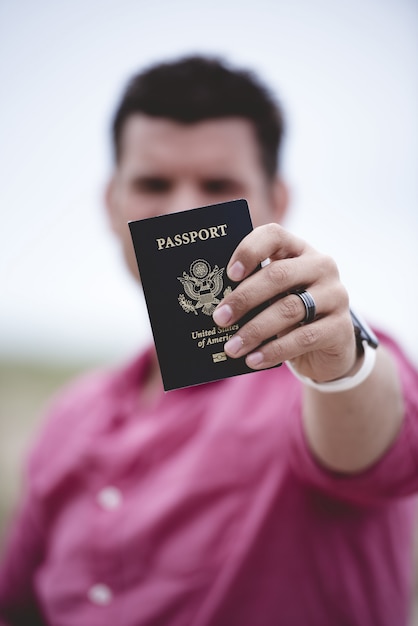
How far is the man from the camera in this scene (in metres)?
0.95

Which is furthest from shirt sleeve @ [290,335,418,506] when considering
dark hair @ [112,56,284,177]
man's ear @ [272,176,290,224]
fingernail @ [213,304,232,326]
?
dark hair @ [112,56,284,177]

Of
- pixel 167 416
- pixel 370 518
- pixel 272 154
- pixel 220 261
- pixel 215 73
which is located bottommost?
pixel 370 518

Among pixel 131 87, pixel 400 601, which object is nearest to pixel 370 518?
pixel 400 601

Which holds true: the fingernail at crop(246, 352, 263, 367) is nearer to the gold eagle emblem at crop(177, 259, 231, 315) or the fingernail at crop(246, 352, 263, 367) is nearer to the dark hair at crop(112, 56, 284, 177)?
the gold eagle emblem at crop(177, 259, 231, 315)

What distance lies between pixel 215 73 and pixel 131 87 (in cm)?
37

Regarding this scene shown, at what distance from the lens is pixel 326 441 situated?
114cm

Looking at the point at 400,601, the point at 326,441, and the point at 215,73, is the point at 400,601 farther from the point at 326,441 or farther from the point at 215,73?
the point at 215,73

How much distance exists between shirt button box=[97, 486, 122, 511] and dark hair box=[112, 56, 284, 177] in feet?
4.50

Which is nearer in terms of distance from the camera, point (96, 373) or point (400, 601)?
point (400, 601)

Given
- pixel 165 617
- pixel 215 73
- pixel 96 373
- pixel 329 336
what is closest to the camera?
pixel 329 336

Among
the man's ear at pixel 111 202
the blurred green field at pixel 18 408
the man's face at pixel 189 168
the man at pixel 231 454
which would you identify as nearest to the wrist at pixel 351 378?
the man at pixel 231 454

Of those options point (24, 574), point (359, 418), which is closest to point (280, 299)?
Answer: point (359, 418)

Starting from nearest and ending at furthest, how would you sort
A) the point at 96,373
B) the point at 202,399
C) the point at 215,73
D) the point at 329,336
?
the point at 329,336
the point at 202,399
the point at 215,73
the point at 96,373

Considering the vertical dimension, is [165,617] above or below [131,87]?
below
